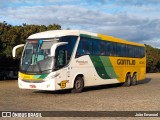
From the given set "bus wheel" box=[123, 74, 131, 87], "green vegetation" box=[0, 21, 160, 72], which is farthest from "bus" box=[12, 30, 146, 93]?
"green vegetation" box=[0, 21, 160, 72]

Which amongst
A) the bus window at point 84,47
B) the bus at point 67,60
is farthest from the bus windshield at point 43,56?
the bus window at point 84,47

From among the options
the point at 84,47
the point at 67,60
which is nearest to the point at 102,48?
the point at 84,47

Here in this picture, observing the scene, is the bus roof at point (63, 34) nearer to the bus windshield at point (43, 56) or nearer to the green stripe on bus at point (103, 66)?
the bus windshield at point (43, 56)

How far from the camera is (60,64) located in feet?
63.1

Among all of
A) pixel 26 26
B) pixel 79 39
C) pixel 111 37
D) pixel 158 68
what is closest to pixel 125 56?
pixel 111 37

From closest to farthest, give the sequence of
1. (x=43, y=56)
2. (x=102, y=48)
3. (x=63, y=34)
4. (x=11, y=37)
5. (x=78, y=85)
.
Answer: (x=43, y=56) < (x=63, y=34) < (x=78, y=85) < (x=102, y=48) < (x=11, y=37)

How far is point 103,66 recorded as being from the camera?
23812mm

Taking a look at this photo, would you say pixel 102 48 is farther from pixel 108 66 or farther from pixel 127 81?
pixel 127 81

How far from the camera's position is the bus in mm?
18828

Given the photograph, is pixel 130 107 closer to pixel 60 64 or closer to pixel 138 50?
pixel 60 64

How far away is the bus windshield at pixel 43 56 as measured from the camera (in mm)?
18859

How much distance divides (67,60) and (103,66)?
15.2 feet

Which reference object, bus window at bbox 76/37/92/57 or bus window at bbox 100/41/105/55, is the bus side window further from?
bus window at bbox 76/37/92/57

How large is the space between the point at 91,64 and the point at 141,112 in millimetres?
9135
